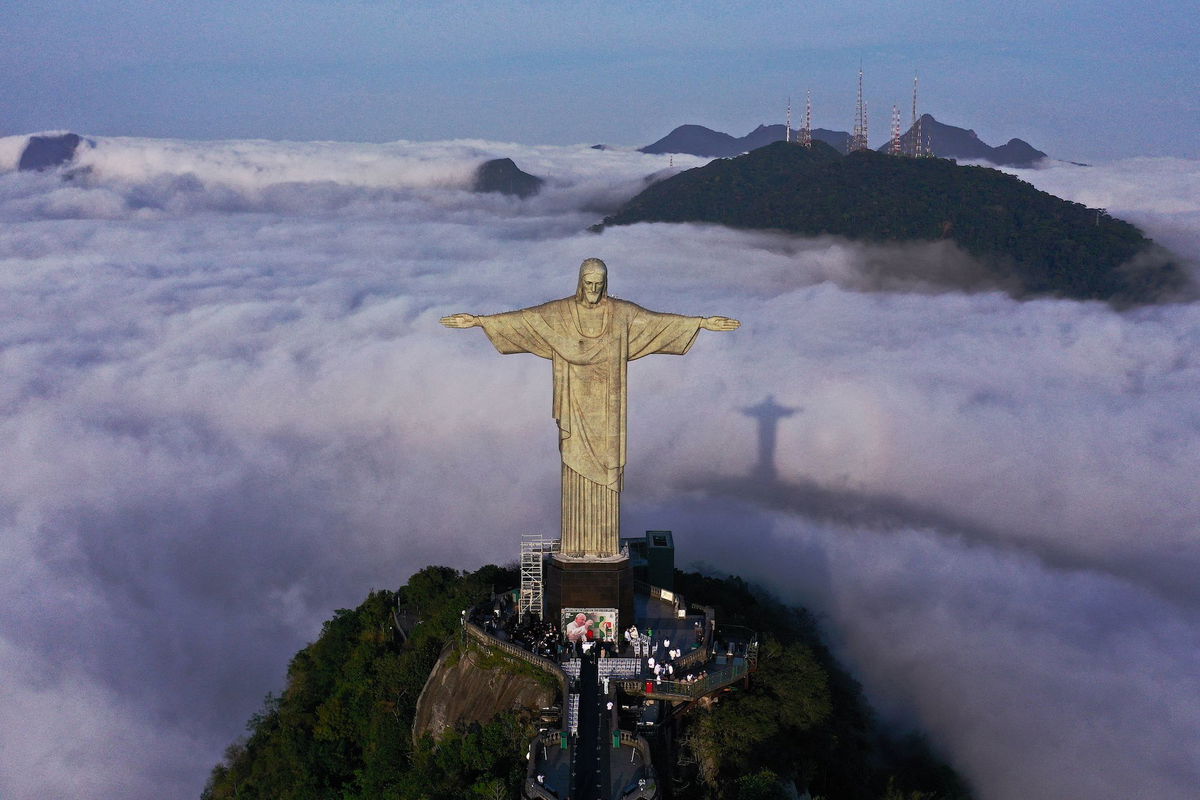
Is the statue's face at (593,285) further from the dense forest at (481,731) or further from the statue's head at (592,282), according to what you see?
the dense forest at (481,731)

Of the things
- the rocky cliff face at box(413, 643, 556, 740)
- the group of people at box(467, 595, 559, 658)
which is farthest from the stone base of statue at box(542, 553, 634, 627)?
the rocky cliff face at box(413, 643, 556, 740)

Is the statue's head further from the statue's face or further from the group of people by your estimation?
the group of people

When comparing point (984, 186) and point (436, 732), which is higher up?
point (984, 186)

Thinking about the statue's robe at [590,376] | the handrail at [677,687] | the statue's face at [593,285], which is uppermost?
the statue's face at [593,285]

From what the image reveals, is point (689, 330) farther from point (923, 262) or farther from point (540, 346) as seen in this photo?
point (923, 262)

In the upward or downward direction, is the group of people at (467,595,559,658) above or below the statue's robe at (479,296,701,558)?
below

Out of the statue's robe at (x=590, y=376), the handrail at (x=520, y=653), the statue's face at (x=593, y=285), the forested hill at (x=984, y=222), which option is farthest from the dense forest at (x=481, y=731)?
the forested hill at (x=984, y=222)

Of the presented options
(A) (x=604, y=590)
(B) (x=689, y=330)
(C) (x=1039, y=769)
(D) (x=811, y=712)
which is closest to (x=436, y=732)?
(A) (x=604, y=590)
